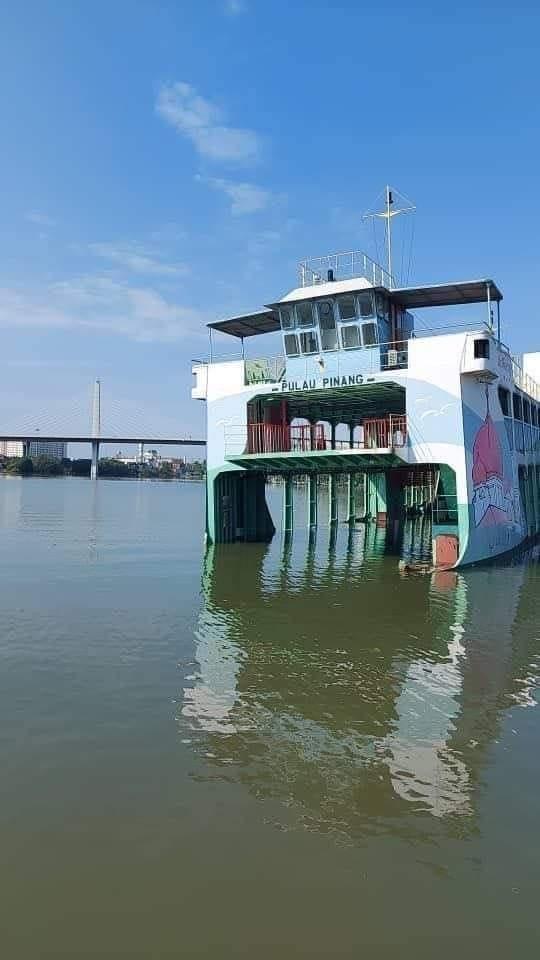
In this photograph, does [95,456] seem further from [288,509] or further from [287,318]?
[287,318]

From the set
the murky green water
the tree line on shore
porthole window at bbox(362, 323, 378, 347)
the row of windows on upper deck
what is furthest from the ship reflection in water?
the tree line on shore

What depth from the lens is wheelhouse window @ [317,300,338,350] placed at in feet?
84.2

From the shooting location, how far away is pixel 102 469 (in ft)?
513

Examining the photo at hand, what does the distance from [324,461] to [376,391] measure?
3314 mm

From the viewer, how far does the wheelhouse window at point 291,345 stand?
26.6 m

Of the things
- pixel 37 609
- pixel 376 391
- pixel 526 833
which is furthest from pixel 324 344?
pixel 526 833

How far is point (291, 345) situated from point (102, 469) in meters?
Answer: 136

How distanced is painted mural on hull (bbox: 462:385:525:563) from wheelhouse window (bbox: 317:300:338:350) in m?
5.79

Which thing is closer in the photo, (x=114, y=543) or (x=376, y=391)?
(x=376, y=391)

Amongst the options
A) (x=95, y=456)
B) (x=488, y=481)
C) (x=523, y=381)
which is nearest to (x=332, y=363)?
(x=488, y=481)

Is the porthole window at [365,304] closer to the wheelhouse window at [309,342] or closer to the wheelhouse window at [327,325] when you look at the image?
the wheelhouse window at [327,325]

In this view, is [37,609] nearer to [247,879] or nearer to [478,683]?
[478,683]

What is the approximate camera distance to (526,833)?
6.30m

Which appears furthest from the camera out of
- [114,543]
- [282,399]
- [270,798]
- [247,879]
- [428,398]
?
[114,543]
